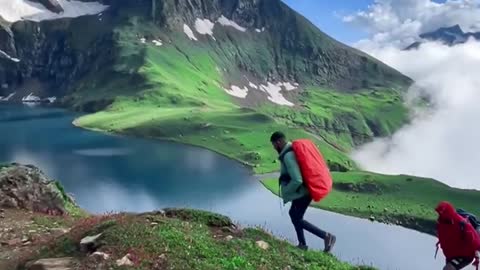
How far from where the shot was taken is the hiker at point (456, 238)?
15594 mm

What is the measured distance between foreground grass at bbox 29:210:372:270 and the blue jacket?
6.34 feet

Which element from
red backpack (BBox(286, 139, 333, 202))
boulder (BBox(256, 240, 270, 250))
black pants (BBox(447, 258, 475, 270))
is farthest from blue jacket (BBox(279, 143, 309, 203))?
black pants (BBox(447, 258, 475, 270))

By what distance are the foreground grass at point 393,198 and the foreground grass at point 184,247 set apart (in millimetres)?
87790

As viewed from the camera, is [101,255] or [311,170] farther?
[311,170]

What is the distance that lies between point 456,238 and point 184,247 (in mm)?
7727

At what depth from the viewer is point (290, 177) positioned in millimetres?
17438

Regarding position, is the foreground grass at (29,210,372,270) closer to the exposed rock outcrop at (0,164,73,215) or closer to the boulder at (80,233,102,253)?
the boulder at (80,233,102,253)

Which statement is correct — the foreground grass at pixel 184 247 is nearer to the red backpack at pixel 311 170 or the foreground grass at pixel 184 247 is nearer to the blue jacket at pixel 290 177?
the blue jacket at pixel 290 177

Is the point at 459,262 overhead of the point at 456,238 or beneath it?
beneath

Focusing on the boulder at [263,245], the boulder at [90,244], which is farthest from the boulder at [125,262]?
the boulder at [263,245]

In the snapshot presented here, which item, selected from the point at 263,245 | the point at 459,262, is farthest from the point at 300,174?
the point at 459,262

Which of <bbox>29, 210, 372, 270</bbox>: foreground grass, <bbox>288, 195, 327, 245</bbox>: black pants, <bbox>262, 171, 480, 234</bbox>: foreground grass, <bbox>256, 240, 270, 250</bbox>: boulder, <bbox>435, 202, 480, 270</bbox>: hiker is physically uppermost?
<bbox>435, 202, 480, 270</bbox>: hiker

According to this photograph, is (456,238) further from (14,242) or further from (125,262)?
(14,242)

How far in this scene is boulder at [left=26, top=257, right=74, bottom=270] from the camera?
16469mm
